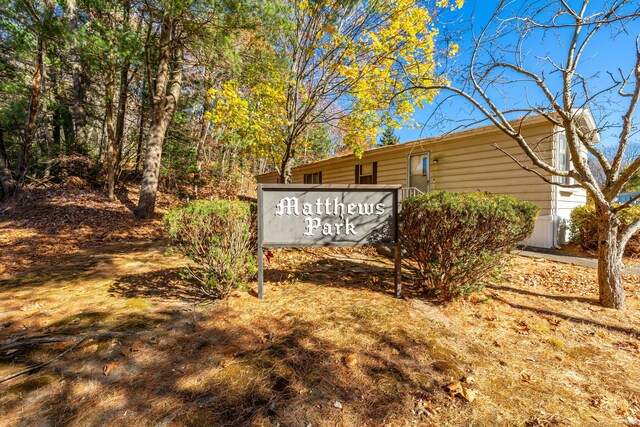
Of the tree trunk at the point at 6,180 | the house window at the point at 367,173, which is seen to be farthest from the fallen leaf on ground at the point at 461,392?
the tree trunk at the point at 6,180

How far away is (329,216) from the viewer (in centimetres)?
342

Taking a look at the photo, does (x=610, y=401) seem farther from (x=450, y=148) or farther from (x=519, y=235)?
(x=450, y=148)

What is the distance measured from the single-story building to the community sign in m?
3.13

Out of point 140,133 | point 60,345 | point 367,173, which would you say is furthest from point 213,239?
point 140,133

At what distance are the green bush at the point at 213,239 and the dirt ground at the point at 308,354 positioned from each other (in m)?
0.27

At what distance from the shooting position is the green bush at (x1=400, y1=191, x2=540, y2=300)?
2959 mm

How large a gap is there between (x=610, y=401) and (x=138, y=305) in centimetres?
414

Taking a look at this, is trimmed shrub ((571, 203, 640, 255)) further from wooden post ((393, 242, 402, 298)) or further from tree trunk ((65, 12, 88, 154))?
tree trunk ((65, 12, 88, 154))

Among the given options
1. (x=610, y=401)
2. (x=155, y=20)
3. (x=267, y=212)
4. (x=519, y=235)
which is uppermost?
(x=155, y=20)

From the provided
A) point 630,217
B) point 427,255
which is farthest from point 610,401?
point 630,217

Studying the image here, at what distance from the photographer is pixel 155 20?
7.02 meters

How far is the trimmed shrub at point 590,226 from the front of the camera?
638cm

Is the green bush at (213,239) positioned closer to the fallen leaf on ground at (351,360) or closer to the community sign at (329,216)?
the community sign at (329,216)

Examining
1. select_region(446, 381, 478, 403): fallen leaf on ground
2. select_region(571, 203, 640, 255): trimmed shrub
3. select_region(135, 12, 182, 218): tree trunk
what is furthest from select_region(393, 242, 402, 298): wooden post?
select_region(135, 12, 182, 218): tree trunk
